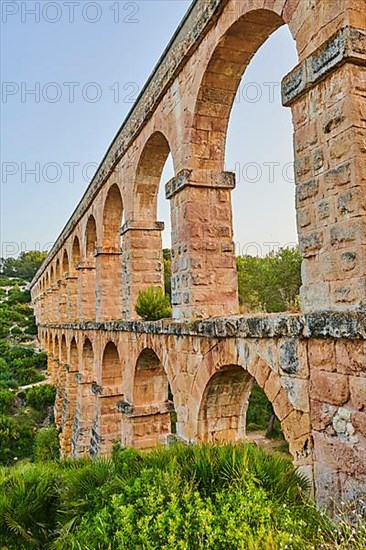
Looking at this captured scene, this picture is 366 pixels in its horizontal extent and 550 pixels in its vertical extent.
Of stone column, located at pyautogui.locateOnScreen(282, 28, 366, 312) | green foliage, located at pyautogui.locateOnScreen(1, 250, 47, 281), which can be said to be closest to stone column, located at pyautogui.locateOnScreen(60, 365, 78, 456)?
stone column, located at pyautogui.locateOnScreen(282, 28, 366, 312)

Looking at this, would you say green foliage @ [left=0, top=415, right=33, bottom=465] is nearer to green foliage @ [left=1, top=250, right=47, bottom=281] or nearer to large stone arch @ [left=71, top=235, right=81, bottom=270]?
large stone arch @ [left=71, top=235, right=81, bottom=270]

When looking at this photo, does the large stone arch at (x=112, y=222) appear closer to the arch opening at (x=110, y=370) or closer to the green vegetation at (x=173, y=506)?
the arch opening at (x=110, y=370)

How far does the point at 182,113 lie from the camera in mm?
6160

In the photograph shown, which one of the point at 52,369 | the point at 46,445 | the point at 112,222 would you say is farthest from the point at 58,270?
the point at 112,222

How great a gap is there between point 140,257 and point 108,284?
2.95 metres

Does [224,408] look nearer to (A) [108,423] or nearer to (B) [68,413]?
(A) [108,423]

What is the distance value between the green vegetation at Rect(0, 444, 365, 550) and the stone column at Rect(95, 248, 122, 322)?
744cm

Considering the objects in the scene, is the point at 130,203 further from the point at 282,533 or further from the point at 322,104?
the point at 282,533

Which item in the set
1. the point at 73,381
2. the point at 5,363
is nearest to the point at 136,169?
the point at 73,381

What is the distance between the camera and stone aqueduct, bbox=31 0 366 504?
3221 mm

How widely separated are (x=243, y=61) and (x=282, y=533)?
481 centimetres

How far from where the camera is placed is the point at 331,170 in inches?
134

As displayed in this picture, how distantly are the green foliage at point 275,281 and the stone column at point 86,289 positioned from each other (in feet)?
23.6

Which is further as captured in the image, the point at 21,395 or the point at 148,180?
the point at 21,395
